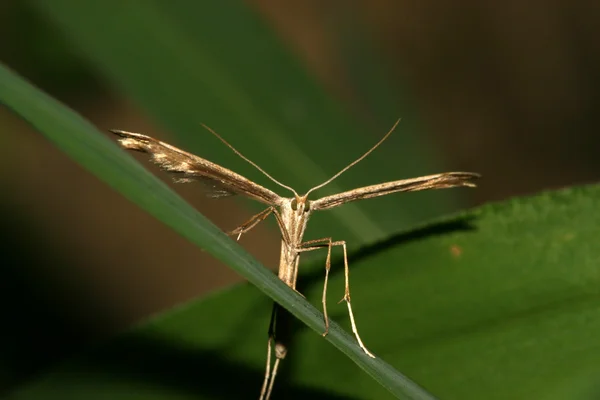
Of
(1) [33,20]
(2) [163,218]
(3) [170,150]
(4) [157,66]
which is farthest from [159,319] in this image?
(1) [33,20]

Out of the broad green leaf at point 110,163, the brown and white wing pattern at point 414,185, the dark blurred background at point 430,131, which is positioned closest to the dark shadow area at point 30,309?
the dark blurred background at point 430,131

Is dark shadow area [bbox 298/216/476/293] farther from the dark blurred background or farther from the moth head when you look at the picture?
the dark blurred background

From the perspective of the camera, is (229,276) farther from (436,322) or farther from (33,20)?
(436,322)

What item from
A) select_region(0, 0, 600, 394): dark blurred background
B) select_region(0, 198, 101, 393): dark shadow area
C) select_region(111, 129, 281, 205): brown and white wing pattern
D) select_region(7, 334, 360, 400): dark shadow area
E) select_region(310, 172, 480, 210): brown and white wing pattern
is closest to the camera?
select_region(111, 129, 281, 205): brown and white wing pattern

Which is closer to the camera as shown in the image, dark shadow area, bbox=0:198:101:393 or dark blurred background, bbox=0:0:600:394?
dark shadow area, bbox=0:198:101:393

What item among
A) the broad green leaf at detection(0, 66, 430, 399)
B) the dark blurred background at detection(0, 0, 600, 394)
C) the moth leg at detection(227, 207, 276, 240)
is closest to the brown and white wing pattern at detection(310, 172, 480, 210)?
the moth leg at detection(227, 207, 276, 240)

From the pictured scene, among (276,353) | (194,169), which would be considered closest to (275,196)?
(194,169)
